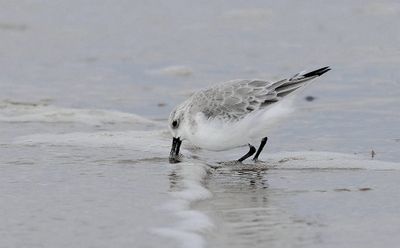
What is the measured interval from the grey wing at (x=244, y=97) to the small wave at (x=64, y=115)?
190cm

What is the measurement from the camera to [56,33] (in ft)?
48.1

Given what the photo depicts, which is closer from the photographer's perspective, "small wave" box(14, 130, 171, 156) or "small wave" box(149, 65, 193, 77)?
"small wave" box(14, 130, 171, 156)

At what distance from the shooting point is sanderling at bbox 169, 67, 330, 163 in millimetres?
7902

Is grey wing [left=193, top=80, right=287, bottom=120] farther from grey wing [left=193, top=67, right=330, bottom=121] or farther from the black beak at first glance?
the black beak

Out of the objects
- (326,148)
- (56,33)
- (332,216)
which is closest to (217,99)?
(326,148)

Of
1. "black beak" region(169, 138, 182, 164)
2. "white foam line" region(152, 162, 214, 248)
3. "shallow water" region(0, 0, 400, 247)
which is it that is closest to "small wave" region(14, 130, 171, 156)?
"shallow water" region(0, 0, 400, 247)

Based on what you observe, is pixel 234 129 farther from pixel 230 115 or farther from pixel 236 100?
pixel 236 100

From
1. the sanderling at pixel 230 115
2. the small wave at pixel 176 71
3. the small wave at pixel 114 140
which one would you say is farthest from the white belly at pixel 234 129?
the small wave at pixel 176 71

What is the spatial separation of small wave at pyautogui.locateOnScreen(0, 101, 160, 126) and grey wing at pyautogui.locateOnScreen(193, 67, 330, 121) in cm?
190

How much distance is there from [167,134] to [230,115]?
56.7 inches

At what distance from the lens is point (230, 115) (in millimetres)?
7914

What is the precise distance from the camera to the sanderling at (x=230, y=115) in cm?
790

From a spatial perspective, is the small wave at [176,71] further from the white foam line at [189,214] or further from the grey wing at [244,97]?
the white foam line at [189,214]

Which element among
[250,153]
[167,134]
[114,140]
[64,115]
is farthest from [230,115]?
[64,115]
